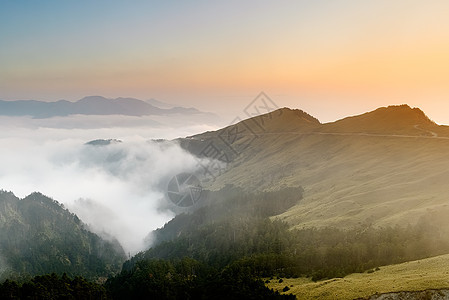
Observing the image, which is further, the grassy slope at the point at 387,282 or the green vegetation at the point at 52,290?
the green vegetation at the point at 52,290

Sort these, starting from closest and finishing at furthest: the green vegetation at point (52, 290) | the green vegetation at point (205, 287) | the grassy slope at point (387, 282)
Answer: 1. the grassy slope at point (387, 282)
2. the green vegetation at point (205, 287)
3. the green vegetation at point (52, 290)

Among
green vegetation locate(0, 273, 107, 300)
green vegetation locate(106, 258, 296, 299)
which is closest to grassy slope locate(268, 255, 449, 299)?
green vegetation locate(106, 258, 296, 299)

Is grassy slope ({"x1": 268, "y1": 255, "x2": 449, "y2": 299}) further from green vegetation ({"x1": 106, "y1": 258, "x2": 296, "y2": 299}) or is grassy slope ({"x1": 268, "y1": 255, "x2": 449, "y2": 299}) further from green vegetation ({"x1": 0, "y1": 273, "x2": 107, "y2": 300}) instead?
green vegetation ({"x1": 0, "y1": 273, "x2": 107, "y2": 300})

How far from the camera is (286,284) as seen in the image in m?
144

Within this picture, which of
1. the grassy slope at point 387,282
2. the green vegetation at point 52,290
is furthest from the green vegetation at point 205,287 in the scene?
the green vegetation at point 52,290

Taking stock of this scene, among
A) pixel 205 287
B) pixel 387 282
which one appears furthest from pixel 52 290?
pixel 387 282

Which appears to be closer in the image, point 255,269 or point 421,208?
point 255,269

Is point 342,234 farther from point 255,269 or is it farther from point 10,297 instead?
point 10,297

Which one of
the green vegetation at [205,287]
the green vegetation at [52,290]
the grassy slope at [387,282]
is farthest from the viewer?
the green vegetation at [52,290]

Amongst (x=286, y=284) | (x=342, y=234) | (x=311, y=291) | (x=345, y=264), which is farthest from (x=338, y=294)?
(x=342, y=234)

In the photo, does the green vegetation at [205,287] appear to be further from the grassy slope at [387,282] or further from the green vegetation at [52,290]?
the green vegetation at [52,290]

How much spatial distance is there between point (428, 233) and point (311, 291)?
71.7 metres

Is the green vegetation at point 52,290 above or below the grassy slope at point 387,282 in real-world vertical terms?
above

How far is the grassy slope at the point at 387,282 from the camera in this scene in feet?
309
